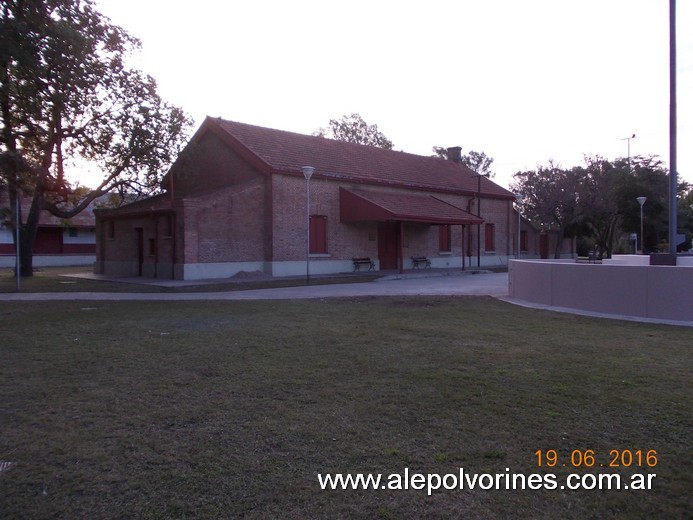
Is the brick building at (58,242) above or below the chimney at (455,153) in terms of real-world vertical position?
below

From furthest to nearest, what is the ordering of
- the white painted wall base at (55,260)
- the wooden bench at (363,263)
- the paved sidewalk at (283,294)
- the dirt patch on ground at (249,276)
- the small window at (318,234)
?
the white painted wall base at (55,260), the wooden bench at (363,263), the small window at (318,234), the dirt patch on ground at (249,276), the paved sidewalk at (283,294)

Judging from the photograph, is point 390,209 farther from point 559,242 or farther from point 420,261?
point 559,242

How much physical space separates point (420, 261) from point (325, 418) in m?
25.8

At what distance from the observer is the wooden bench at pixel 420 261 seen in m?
30.1

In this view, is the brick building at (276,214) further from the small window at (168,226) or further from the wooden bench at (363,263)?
the wooden bench at (363,263)

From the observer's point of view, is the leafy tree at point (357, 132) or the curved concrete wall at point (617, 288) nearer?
the curved concrete wall at point (617, 288)

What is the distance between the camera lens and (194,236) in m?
22.2

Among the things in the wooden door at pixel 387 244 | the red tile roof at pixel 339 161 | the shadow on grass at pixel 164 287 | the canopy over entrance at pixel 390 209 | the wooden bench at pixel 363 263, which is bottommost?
the shadow on grass at pixel 164 287

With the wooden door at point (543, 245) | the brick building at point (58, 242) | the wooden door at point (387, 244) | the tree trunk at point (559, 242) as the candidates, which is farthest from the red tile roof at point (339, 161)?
the brick building at point (58, 242)

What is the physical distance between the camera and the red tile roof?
25719mm

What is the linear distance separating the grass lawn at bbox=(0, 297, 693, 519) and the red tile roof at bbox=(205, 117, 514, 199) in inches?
696

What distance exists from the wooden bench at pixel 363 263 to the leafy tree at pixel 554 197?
16.9m

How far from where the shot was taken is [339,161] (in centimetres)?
2911

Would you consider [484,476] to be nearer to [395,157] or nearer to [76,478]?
[76,478]
